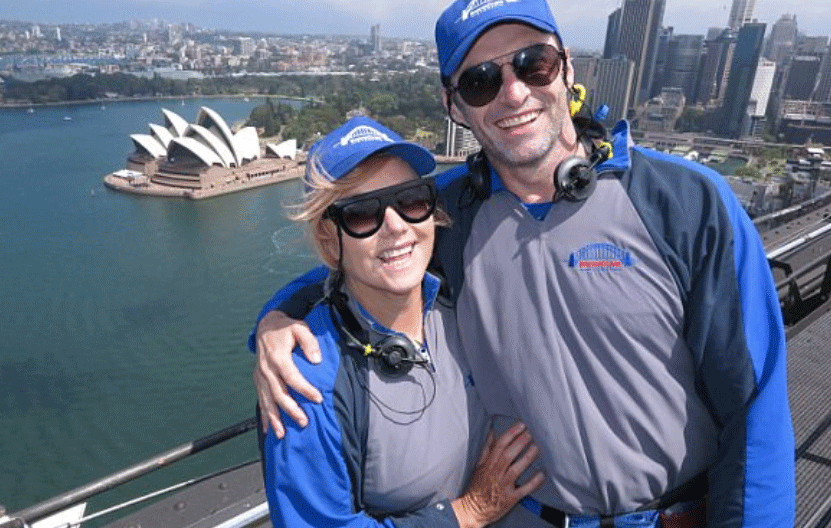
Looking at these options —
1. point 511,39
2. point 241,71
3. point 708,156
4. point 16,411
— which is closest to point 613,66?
point 708,156

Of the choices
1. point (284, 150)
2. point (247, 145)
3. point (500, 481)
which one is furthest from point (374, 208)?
point (284, 150)

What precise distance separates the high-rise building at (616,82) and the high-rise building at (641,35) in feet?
18.4

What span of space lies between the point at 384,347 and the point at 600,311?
0.25 metres

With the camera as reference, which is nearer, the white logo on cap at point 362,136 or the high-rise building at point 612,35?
the white logo on cap at point 362,136

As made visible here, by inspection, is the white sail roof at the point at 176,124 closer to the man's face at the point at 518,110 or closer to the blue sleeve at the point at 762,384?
the man's face at the point at 518,110

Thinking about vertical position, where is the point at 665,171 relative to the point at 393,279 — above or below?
above

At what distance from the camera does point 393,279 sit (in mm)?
741

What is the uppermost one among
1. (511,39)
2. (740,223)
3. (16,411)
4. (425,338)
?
(511,39)

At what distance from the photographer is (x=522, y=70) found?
30.4 inches

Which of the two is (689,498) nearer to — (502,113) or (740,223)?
(740,223)

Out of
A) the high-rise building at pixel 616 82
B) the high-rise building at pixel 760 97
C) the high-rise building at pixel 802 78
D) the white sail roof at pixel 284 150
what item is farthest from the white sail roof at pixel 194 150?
the high-rise building at pixel 802 78

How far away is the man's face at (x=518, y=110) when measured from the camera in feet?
2.50

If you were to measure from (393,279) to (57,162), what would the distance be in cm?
2536

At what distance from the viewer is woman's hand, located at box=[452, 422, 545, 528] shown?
77cm
